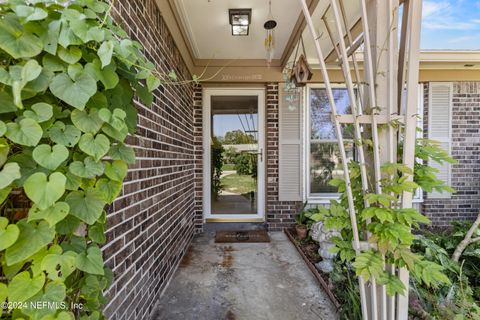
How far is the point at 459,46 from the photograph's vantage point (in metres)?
3.39

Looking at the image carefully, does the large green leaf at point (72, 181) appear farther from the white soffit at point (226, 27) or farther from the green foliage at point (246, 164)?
the green foliage at point (246, 164)

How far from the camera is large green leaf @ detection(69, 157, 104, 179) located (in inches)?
29.2

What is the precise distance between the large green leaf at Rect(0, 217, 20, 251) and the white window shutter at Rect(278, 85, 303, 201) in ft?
11.2

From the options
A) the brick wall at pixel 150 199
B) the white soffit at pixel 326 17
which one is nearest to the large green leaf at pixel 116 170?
the brick wall at pixel 150 199

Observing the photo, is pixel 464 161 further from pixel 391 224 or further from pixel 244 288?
pixel 391 224

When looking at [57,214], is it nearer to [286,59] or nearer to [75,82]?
[75,82]

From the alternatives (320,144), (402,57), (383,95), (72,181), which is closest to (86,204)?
(72,181)

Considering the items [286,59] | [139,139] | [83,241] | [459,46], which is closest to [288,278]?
[139,139]

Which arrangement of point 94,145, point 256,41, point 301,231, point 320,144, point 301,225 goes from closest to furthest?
point 94,145
point 256,41
point 301,231
point 301,225
point 320,144

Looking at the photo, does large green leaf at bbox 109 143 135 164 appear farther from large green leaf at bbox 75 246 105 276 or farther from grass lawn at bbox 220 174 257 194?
grass lawn at bbox 220 174 257 194

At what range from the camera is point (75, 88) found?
0.73 m

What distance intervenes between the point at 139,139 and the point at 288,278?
5.93ft

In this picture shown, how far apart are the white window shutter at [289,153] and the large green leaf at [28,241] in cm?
336

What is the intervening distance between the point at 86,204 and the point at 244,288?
1809 millimetres
